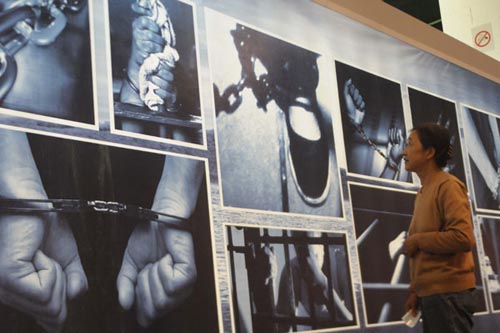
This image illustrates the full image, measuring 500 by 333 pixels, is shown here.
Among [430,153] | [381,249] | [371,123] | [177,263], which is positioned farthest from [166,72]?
[381,249]

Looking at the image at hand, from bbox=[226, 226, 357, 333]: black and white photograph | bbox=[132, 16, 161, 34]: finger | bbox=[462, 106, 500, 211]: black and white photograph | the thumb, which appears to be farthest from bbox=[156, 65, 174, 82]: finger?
bbox=[462, 106, 500, 211]: black and white photograph

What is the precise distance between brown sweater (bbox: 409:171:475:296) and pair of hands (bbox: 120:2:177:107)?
122 centimetres

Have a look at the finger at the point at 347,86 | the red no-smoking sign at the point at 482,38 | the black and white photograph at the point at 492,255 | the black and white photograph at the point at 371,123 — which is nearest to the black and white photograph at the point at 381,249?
the black and white photograph at the point at 371,123

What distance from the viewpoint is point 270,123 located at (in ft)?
11.6

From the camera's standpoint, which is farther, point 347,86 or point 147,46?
point 347,86

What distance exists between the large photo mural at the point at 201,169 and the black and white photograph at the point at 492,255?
31cm

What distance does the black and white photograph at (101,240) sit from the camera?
2389 mm

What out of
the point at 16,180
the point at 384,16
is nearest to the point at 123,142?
the point at 16,180

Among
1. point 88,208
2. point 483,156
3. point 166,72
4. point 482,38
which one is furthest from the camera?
point 482,38

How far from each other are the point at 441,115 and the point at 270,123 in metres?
1.89

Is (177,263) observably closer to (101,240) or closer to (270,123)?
(101,240)

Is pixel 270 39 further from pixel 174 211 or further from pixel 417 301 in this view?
pixel 417 301

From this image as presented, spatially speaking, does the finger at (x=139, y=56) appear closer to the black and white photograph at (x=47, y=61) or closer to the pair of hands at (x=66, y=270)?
the black and white photograph at (x=47, y=61)

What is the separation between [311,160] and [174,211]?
41.8 inches
